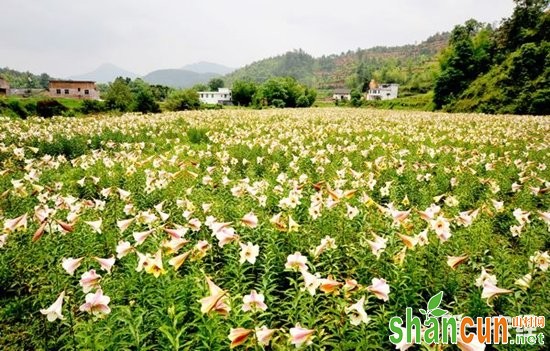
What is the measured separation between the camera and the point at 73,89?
80.1m

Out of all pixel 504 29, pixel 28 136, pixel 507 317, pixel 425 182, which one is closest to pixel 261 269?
pixel 507 317

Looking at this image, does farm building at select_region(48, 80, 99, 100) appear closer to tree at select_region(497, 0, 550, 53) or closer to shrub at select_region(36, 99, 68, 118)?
shrub at select_region(36, 99, 68, 118)

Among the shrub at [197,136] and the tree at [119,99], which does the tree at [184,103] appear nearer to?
the tree at [119,99]

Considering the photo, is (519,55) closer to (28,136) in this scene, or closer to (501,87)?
(501,87)

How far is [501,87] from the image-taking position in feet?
122

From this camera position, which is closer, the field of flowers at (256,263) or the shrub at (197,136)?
the field of flowers at (256,263)

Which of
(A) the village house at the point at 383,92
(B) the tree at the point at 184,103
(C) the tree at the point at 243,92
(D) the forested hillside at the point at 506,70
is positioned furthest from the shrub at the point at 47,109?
(A) the village house at the point at 383,92

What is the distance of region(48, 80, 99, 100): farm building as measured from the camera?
78.2 meters

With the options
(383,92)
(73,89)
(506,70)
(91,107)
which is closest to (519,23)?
(506,70)

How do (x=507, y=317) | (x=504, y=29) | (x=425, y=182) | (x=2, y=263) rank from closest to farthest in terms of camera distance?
1. (x=507, y=317)
2. (x=2, y=263)
3. (x=425, y=182)
4. (x=504, y=29)

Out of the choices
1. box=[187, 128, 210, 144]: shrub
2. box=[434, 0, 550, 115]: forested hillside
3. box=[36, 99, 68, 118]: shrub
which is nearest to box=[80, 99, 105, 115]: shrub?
box=[36, 99, 68, 118]: shrub

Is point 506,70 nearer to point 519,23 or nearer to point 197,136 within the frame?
point 519,23

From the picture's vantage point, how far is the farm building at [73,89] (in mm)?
78250

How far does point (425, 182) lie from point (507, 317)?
5.19 metres
